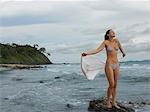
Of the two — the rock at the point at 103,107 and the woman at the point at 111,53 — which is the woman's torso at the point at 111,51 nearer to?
the woman at the point at 111,53

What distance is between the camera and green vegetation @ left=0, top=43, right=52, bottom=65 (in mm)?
110213

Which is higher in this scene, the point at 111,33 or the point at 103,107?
the point at 111,33

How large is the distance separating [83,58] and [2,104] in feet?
19.5

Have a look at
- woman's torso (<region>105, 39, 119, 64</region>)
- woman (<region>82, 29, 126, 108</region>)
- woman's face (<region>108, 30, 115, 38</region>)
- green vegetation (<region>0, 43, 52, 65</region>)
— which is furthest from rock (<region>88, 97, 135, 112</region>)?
green vegetation (<region>0, 43, 52, 65</region>)

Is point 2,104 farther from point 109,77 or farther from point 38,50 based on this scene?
point 38,50

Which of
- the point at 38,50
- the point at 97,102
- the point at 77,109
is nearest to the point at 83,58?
the point at 97,102

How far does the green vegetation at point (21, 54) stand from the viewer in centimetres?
11021

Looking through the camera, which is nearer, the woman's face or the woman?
the woman's face

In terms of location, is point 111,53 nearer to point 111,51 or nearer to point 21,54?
point 111,51

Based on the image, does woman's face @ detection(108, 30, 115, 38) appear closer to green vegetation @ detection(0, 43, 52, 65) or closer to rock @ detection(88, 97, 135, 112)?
rock @ detection(88, 97, 135, 112)

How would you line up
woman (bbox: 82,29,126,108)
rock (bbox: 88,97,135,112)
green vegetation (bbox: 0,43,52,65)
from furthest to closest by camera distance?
1. green vegetation (bbox: 0,43,52,65)
2. rock (bbox: 88,97,135,112)
3. woman (bbox: 82,29,126,108)

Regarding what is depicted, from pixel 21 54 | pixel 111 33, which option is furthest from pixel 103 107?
pixel 21 54

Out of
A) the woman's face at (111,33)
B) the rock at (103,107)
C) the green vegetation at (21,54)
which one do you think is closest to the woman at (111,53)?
the woman's face at (111,33)

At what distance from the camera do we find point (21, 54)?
12612 centimetres
